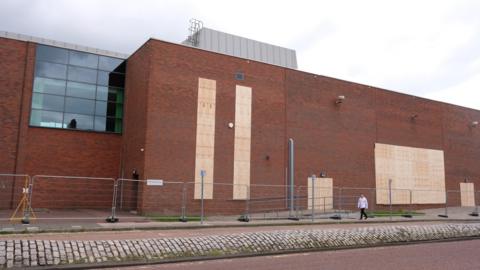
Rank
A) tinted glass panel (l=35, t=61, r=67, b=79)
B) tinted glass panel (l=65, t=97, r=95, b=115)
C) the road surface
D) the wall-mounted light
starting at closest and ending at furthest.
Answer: the road surface < tinted glass panel (l=35, t=61, r=67, b=79) < tinted glass panel (l=65, t=97, r=95, b=115) < the wall-mounted light

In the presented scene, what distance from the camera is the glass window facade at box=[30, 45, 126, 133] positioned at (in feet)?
84.0

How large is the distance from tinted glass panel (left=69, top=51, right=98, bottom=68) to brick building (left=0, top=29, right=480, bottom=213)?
0.06 metres

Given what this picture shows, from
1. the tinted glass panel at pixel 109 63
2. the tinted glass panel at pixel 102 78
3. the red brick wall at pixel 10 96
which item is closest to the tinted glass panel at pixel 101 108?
the tinted glass panel at pixel 102 78

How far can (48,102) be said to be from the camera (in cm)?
2570

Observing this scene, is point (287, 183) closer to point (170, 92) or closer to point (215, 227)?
point (170, 92)

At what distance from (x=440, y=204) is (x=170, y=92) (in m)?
24.5

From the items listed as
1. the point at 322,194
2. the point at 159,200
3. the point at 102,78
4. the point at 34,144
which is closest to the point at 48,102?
the point at 34,144

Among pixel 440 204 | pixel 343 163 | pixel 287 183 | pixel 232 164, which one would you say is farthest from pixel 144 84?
pixel 440 204

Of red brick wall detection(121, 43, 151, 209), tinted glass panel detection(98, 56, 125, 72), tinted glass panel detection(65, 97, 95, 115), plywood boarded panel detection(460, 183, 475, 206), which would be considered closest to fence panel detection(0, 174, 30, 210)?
red brick wall detection(121, 43, 151, 209)

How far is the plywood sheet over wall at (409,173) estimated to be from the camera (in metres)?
33.2

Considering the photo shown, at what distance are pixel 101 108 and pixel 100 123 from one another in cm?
90

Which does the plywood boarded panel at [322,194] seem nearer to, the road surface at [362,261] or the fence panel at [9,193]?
the road surface at [362,261]

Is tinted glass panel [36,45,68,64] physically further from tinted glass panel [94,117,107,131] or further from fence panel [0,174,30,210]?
fence panel [0,174,30,210]

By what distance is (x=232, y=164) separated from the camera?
26375 mm
